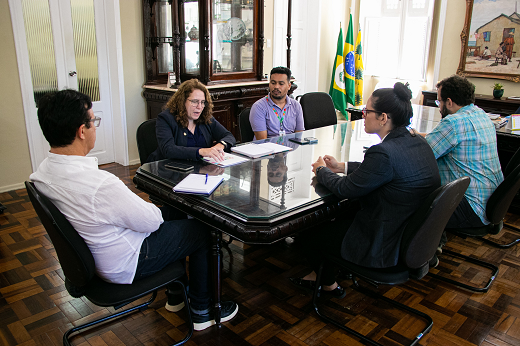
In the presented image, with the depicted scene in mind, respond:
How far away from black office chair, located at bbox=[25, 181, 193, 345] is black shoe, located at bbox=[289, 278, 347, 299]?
0.85 m

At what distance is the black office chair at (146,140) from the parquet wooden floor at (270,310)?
85 centimetres

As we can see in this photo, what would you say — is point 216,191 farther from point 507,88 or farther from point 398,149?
point 507,88

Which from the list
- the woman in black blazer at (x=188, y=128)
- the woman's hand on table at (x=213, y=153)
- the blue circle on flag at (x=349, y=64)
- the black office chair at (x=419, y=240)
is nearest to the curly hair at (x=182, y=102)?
the woman in black blazer at (x=188, y=128)

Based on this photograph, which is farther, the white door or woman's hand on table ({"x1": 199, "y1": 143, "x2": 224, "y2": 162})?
the white door

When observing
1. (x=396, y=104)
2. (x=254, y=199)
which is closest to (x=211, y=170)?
(x=254, y=199)

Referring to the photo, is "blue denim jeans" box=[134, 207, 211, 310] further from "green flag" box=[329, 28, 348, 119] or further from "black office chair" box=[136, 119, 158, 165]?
"green flag" box=[329, 28, 348, 119]

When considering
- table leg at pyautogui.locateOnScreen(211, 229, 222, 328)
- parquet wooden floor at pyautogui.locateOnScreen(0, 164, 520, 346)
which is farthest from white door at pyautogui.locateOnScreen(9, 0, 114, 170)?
table leg at pyautogui.locateOnScreen(211, 229, 222, 328)

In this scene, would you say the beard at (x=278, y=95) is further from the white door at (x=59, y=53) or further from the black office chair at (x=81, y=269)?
the white door at (x=59, y=53)

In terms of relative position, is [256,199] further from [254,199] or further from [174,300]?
[174,300]

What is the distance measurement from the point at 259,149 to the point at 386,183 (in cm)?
105

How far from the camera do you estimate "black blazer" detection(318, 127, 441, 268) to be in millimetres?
1763

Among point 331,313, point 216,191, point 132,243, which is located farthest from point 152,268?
point 331,313

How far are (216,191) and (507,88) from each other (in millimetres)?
4957

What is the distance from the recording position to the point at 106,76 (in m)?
4.54
